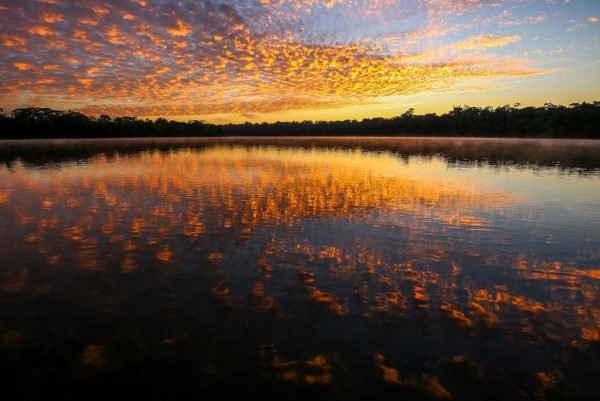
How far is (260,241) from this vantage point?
16109 millimetres

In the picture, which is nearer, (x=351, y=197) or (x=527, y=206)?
(x=527, y=206)

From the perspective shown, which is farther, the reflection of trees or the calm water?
the reflection of trees

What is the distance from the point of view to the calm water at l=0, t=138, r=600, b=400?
7289 mm

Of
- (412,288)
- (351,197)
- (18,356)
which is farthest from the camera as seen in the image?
(351,197)

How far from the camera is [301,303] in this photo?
10.3 m

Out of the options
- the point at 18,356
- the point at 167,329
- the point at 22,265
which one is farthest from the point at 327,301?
the point at 22,265

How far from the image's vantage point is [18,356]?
7.86 meters

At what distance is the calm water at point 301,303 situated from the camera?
287 inches

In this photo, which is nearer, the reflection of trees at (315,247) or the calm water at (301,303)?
the calm water at (301,303)

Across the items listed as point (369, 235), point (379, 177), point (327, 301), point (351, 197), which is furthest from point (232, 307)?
point (379, 177)

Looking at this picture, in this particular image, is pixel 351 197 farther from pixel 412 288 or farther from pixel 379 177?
pixel 412 288

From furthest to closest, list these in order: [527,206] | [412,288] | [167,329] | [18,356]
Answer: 1. [527,206]
2. [412,288]
3. [167,329]
4. [18,356]

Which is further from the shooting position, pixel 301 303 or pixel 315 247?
pixel 315 247

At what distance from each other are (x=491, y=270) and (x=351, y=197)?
15127mm
